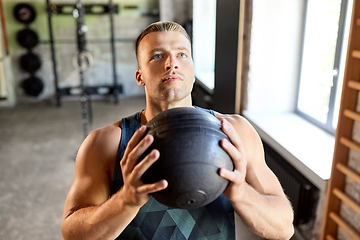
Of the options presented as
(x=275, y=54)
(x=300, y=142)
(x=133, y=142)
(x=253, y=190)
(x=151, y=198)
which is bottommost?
(x=300, y=142)

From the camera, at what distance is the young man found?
3.73ft

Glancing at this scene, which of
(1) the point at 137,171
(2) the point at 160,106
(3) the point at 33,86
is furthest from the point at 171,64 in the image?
(3) the point at 33,86

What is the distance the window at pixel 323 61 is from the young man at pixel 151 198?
1.44m

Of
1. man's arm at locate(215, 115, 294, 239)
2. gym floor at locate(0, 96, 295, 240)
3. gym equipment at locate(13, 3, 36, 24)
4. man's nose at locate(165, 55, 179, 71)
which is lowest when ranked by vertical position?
gym floor at locate(0, 96, 295, 240)

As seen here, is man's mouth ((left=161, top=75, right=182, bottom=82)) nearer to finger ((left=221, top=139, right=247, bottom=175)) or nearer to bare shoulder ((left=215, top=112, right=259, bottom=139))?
bare shoulder ((left=215, top=112, right=259, bottom=139))

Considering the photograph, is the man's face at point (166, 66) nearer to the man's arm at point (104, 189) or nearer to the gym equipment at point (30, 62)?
the man's arm at point (104, 189)

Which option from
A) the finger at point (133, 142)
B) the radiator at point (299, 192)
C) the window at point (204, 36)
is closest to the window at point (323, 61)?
the radiator at point (299, 192)

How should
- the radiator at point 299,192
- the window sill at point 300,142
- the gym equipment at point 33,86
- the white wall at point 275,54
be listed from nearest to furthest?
the window sill at point 300,142 → the radiator at point 299,192 → the white wall at point 275,54 → the gym equipment at point 33,86

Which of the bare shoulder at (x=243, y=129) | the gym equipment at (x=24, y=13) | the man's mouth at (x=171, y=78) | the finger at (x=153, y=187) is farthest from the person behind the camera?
the gym equipment at (x=24, y=13)

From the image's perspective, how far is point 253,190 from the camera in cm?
112

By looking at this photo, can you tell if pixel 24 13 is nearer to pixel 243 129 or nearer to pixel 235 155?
pixel 243 129

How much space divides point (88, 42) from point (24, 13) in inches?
56.6

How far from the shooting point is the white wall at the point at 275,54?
3.02 m

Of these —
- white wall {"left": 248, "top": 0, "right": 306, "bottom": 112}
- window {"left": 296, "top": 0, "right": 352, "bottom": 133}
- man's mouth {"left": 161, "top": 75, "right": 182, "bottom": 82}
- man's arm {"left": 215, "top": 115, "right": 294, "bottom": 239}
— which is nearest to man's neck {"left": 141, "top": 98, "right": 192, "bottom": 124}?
man's mouth {"left": 161, "top": 75, "right": 182, "bottom": 82}
